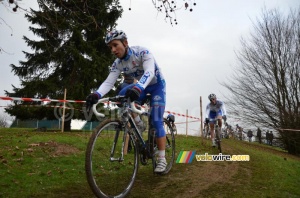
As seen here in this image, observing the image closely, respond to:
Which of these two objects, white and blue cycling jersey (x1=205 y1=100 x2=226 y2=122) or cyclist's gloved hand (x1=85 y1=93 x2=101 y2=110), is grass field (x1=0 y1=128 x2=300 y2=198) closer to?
cyclist's gloved hand (x1=85 y1=93 x2=101 y2=110)

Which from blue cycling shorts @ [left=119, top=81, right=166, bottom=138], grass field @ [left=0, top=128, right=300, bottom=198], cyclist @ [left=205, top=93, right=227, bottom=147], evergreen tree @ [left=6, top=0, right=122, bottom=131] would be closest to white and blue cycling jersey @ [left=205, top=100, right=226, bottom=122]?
cyclist @ [left=205, top=93, right=227, bottom=147]

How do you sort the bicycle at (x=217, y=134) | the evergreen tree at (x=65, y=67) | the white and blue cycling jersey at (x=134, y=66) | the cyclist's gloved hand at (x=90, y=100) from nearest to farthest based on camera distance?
the cyclist's gloved hand at (x=90, y=100) < the white and blue cycling jersey at (x=134, y=66) < the bicycle at (x=217, y=134) < the evergreen tree at (x=65, y=67)

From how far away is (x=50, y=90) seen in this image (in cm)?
2148

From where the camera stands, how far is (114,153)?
3.99m

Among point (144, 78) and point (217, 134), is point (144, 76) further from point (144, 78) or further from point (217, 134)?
point (217, 134)

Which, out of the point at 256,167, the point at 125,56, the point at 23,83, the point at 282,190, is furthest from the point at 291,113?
the point at 23,83

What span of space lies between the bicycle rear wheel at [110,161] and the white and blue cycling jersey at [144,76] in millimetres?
667

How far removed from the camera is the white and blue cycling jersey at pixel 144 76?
437cm

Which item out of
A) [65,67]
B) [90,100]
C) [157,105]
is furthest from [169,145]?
[65,67]

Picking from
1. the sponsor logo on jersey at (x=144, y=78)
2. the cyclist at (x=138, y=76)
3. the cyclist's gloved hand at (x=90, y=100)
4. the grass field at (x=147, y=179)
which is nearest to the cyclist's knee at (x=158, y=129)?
the cyclist at (x=138, y=76)

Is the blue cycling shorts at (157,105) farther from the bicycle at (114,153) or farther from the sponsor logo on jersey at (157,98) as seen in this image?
the bicycle at (114,153)

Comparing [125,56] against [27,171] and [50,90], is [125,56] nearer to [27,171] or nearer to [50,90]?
[27,171]

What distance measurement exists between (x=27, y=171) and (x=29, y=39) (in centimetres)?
1986

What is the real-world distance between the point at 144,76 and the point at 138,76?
28.0 inches
